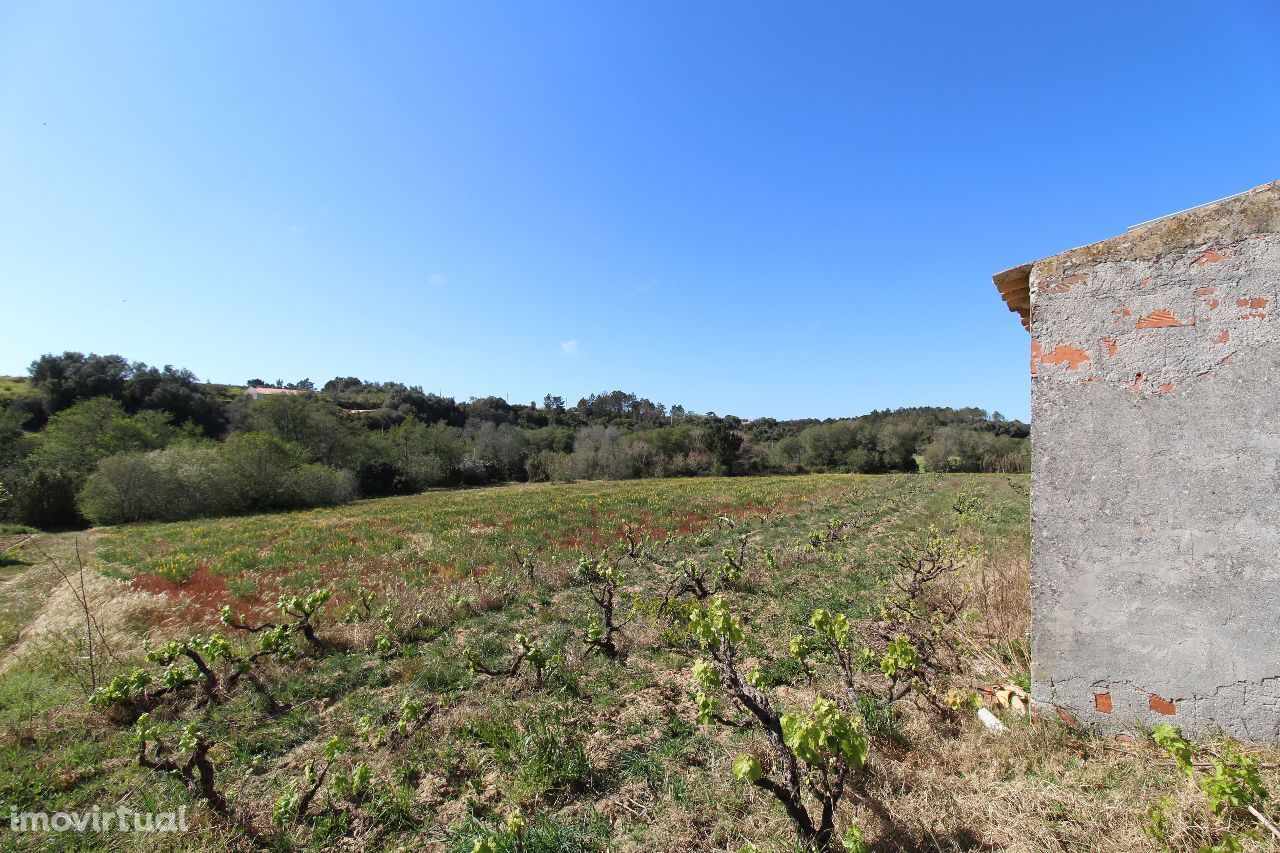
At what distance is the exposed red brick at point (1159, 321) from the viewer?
331 cm

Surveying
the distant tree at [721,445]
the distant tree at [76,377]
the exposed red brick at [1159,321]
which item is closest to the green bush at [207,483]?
the distant tree at [76,377]

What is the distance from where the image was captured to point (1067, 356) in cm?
A: 359

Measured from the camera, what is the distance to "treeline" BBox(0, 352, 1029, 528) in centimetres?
2842

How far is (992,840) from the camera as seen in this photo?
276 cm

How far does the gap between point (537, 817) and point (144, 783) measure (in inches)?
153

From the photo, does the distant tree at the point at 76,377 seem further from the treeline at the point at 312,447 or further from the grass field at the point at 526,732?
the grass field at the point at 526,732

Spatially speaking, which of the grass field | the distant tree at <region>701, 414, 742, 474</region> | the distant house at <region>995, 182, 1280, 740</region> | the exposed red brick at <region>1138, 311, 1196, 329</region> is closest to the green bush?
the grass field

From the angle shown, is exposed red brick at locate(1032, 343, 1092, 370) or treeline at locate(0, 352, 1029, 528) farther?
treeline at locate(0, 352, 1029, 528)

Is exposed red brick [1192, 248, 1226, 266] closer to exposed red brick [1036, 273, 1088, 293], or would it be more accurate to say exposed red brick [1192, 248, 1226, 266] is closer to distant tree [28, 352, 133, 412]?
exposed red brick [1036, 273, 1088, 293]

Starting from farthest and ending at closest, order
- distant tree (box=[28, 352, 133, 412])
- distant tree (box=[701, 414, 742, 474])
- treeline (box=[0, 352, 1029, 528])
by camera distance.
Answer: distant tree (box=[701, 414, 742, 474])
distant tree (box=[28, 352, 133, 412])
treeline (box=[0, 352, 1029, 528])

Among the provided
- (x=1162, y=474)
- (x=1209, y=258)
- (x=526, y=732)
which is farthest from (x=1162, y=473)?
(x=526, y=732)

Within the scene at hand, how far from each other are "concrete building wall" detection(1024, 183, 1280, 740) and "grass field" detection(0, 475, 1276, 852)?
21.9 inches

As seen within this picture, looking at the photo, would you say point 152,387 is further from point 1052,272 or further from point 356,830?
point 1052,272

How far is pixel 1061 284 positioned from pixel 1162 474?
153 centimetres
